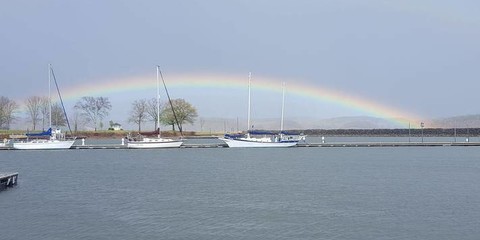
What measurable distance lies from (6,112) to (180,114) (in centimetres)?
4646

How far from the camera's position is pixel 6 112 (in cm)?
15200

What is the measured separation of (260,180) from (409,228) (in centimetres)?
2282

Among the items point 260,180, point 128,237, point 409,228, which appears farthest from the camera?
point 260,180

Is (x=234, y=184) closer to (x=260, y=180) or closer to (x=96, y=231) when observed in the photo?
(x=260, y=180)

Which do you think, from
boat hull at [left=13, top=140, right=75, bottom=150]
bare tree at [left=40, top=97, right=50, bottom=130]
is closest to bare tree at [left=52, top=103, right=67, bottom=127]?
bare tree at [left=40, top=97, right=50, bottom=130]

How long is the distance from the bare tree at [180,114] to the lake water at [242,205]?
320ft

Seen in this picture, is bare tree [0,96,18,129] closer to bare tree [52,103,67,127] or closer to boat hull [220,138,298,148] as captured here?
bare tree [52,103,67,127]

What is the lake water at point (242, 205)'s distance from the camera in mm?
25859

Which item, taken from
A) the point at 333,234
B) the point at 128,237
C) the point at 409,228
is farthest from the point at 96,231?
the point at 409,228

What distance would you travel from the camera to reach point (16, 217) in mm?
29500

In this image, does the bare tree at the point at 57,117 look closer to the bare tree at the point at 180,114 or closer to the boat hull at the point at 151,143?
the bare tree at the point at 180,114

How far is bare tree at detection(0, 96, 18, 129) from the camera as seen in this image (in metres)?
151

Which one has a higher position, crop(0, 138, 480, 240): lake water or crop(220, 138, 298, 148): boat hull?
crop(220, 138, 298, 148): boat hull

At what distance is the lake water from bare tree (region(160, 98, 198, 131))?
9740 cm
